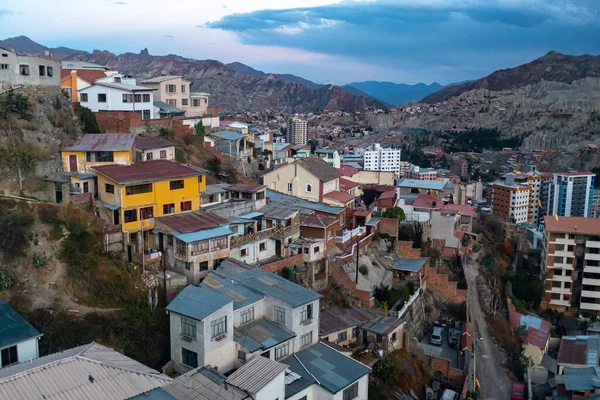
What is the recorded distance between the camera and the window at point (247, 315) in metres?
17.1

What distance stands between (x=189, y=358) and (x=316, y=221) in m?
10.8

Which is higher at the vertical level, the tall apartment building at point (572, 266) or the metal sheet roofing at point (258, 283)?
the metal sheet roofing at point (258, 283)

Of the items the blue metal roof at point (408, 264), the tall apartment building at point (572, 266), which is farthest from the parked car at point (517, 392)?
the tall apartment building at point (572, 266)

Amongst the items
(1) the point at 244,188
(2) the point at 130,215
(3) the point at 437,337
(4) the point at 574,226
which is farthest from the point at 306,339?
(4) the point at 574,226

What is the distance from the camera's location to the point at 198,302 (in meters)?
16.0

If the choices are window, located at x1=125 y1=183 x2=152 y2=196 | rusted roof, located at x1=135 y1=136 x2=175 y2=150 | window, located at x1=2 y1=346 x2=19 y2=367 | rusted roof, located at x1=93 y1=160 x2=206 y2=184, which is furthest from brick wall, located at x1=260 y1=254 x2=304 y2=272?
window, located at x1=2 y1=346 x2=19 y2=367

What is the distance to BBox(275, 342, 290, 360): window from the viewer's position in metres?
16.6

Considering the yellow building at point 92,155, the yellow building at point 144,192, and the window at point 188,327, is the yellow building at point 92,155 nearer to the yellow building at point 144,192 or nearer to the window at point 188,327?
the yellow building at point 144,192

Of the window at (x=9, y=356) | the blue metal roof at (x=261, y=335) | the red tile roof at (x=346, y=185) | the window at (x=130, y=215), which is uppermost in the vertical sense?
the window at (x=130, y=215)

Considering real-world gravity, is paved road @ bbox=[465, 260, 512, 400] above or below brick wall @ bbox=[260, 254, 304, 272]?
below

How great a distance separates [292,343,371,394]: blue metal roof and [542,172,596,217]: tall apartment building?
5717 cm

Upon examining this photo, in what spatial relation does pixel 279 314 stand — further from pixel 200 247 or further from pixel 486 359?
pixel 486 359

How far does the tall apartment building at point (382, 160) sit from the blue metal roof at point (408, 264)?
45.3 meters

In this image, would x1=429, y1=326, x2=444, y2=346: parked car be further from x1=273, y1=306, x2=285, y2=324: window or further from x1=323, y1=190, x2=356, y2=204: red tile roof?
x1=273, y1=306, x2=285, y2=324: window
